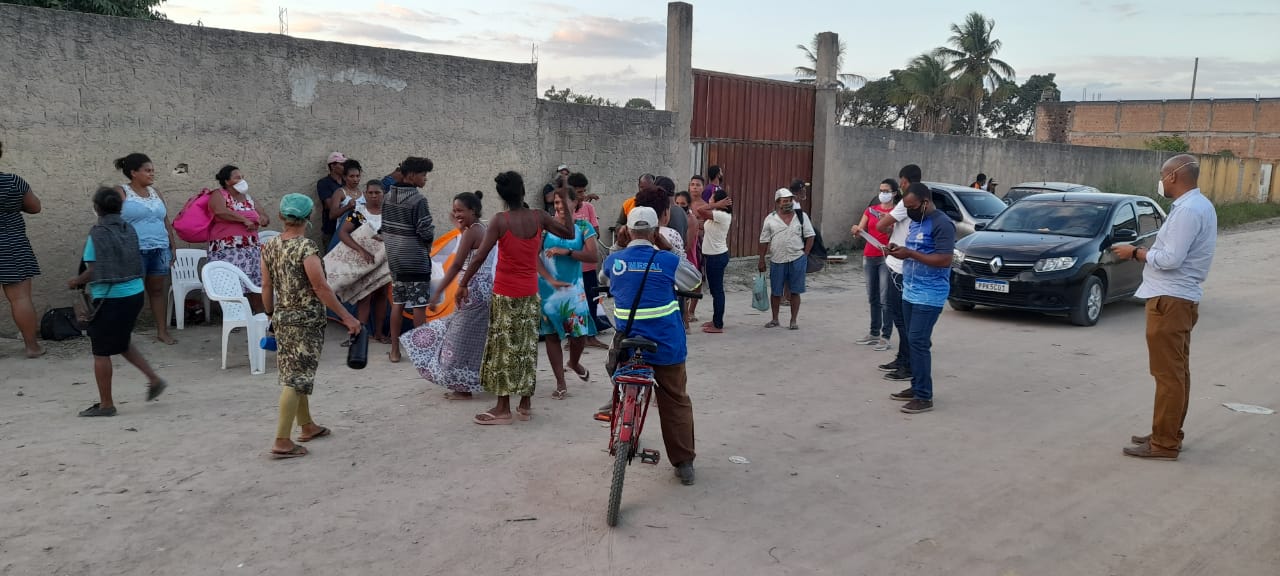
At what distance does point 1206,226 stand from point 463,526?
15.2 feet

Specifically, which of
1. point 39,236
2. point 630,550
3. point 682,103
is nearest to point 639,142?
point 682,103

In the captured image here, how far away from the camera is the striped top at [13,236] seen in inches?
272

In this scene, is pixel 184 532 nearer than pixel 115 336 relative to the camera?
Yes

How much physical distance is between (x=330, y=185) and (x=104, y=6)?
367 inches

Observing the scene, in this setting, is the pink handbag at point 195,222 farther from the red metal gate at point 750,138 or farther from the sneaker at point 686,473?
the red metal gate at point 750,138

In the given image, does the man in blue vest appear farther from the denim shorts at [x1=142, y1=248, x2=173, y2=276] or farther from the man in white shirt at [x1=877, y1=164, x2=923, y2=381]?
the denim shorts at [x1=142, y1=248, x2=173, y2=276]

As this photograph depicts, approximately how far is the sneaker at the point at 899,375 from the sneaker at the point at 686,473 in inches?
129

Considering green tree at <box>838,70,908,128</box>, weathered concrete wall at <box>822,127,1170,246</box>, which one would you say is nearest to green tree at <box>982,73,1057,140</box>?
green tree at <box>838,70,908,128</box>

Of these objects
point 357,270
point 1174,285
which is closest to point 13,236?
point 357,270

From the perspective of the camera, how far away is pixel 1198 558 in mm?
4160

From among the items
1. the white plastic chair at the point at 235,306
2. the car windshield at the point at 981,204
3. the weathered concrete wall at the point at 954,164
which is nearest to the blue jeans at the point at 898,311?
the white plastic chair at the point at 235,306

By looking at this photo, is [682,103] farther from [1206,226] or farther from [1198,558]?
[1198,558]

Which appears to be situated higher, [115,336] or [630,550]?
[115,336]

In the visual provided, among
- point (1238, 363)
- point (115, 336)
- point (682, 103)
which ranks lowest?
point (1238, 363)
